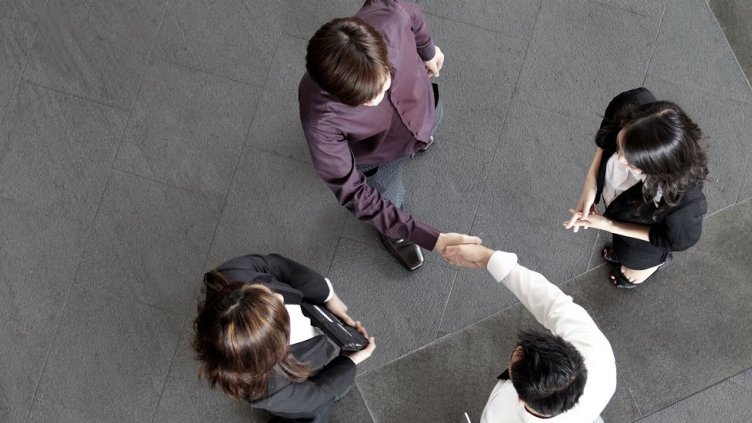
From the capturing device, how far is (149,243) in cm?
291

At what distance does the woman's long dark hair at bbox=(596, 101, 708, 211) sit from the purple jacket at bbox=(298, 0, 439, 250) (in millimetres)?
700

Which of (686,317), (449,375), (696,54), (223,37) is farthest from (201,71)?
(686,317)

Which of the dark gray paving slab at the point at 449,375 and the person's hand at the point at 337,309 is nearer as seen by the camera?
the person's hand at the point at 337,309

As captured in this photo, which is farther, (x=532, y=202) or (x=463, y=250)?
(x=532, y=202)

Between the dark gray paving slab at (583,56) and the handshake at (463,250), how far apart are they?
0.99 meters

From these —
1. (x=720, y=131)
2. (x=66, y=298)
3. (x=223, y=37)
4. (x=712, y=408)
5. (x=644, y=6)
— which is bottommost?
(x=66, y=298)

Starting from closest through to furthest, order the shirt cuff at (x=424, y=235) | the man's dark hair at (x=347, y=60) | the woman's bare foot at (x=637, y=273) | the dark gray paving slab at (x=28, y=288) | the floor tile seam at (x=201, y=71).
Answer: the man's dark hair at (x=347, y=60), the shirt cuff at (x=424, y=235), the woman's bare foot at (x=637, y=273), the dark gray paving slab at (x=28, y=288), the floor tile seam at (x=201, y=71)

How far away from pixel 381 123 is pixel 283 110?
3.63 ft

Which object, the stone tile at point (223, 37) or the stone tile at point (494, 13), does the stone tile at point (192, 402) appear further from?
the stone tile at point (494, 13)

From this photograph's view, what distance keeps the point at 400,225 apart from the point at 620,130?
0.81 m

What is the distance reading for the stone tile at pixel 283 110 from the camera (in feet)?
9.75

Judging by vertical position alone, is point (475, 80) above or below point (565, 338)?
above

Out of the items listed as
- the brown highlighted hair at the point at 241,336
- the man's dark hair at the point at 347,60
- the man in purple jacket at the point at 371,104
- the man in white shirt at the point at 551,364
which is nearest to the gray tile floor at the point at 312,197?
the man in purple jacket at the point at 371,104

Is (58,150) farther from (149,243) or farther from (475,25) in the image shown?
(475,25)
